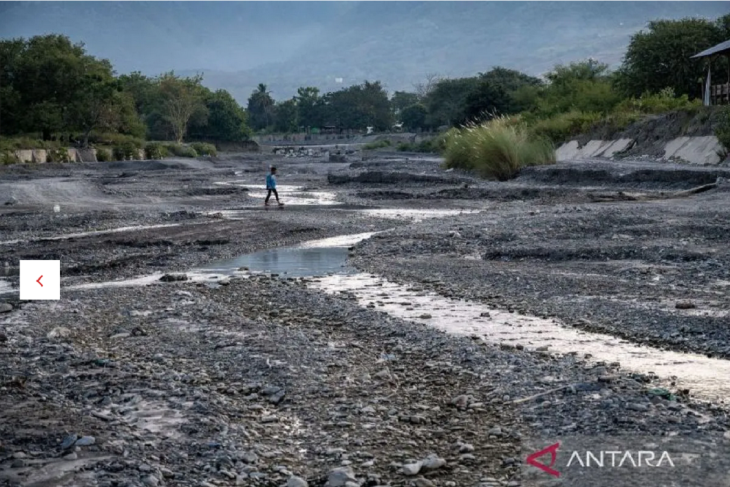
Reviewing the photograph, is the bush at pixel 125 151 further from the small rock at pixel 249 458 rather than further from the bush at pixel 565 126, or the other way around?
the small rock at pixel 249 458

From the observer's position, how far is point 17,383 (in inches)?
327

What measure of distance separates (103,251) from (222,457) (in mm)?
14112

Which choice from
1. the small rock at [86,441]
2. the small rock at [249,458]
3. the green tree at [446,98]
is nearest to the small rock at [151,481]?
the small rock at [249,458]

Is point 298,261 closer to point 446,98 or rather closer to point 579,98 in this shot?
point 579,98

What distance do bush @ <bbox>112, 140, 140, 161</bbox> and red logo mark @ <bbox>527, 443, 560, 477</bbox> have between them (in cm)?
7339

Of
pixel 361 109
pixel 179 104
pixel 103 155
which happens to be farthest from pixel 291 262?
pixel 361 109

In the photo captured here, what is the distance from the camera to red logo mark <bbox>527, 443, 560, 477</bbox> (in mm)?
6219

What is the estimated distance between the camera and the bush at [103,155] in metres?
75.9

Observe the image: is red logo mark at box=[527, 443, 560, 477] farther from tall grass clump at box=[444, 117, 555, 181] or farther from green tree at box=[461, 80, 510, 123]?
green tree at box=[461, 80, 510, 123]

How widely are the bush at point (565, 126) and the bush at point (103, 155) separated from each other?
35018 millimetres

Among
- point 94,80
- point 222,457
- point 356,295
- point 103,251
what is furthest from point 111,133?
point 222,457

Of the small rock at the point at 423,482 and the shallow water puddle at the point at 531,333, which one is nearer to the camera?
the small rock at the point at 423,482

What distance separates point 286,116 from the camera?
568ft

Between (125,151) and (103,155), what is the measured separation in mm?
2520
